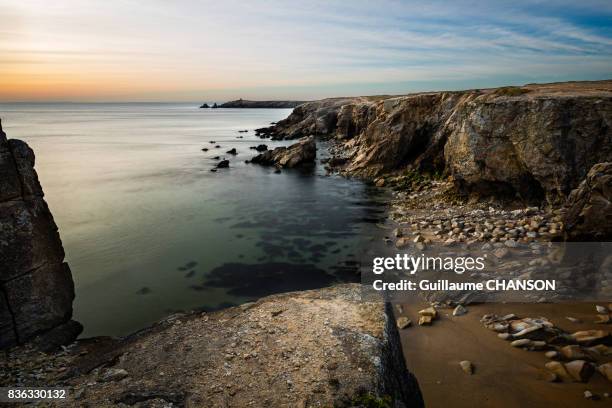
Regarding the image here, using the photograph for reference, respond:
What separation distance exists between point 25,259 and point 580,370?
593 inches

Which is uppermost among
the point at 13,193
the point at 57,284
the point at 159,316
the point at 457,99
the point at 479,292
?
the point at 457,99

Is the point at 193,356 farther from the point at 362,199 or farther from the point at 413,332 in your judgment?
the point at 362,199

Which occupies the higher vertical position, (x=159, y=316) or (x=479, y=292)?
(x=479, y=292)

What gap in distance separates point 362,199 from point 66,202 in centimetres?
2527

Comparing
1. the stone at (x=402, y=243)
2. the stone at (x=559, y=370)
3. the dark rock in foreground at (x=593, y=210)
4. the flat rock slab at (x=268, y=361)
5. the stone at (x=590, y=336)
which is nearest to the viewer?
the flat rock slab at (x=268, y=361)

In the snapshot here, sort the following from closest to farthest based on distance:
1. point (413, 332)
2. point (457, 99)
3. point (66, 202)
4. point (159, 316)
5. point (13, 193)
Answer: point (13, 193), point (413, 332), point (159, 316), point (66, 202), point (457, 99)

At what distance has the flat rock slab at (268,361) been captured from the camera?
758 cm

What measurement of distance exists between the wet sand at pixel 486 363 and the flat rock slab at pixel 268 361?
0.97 m

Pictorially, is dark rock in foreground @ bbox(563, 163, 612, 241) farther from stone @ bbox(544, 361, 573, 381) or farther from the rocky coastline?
stone @ bbox(544, 361, 573, 381)

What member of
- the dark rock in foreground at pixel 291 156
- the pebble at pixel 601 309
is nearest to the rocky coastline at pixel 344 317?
the pebble at pixel 601 309

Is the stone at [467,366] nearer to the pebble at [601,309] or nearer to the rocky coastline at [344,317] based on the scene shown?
the rocky coastline at [344,317]

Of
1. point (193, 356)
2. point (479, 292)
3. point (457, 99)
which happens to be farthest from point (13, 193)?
point (457, 99)

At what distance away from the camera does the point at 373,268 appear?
1758cm

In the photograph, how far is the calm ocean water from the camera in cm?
1577
